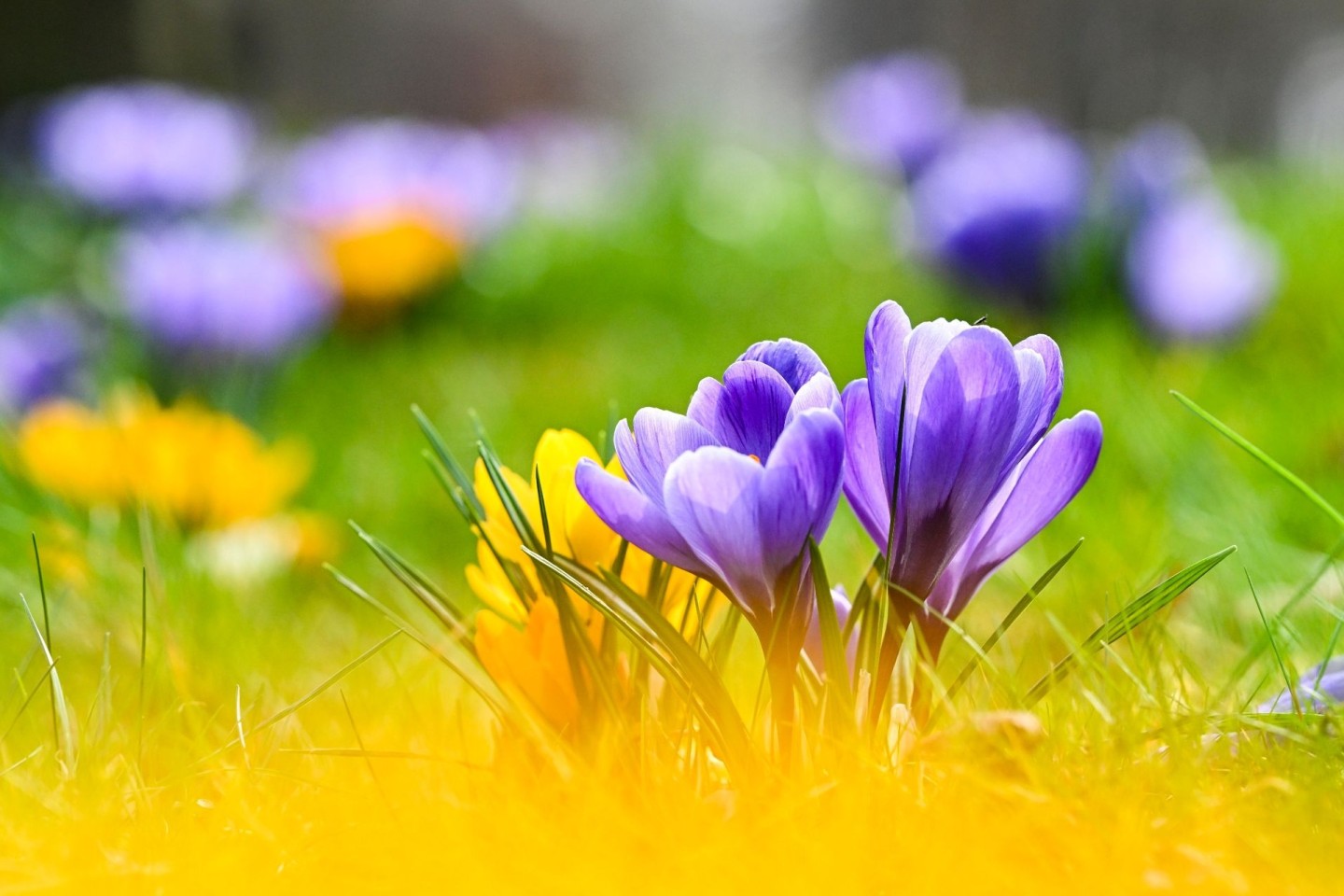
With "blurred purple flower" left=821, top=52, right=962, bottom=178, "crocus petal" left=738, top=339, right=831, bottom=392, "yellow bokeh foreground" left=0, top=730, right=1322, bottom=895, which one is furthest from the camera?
"blurred purple flower" left=821, top=52, right=962, bottom=178

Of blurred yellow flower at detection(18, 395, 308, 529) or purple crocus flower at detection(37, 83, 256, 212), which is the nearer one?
blurred yellow flower at detection(18, 395, 308, 529)

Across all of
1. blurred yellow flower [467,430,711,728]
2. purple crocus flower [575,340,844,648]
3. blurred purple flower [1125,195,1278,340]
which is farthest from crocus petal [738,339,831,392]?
blurred purple flower [1125,195,1278,340]

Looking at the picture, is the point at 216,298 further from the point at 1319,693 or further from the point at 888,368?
the point at 1319,693

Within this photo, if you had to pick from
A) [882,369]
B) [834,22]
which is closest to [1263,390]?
[882,369]

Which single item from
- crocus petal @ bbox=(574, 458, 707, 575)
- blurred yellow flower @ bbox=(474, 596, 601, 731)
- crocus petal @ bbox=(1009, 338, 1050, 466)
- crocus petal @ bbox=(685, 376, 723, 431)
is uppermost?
crocus petal @ bbox=(1009, 338, 1050, 466)

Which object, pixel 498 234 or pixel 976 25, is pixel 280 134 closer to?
pixel 498 234

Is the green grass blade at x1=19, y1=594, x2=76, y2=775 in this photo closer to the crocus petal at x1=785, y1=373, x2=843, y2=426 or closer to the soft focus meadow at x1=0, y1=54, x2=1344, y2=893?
the soft focus meadow at x1=0, y1=54, x2=1344, y2=893
